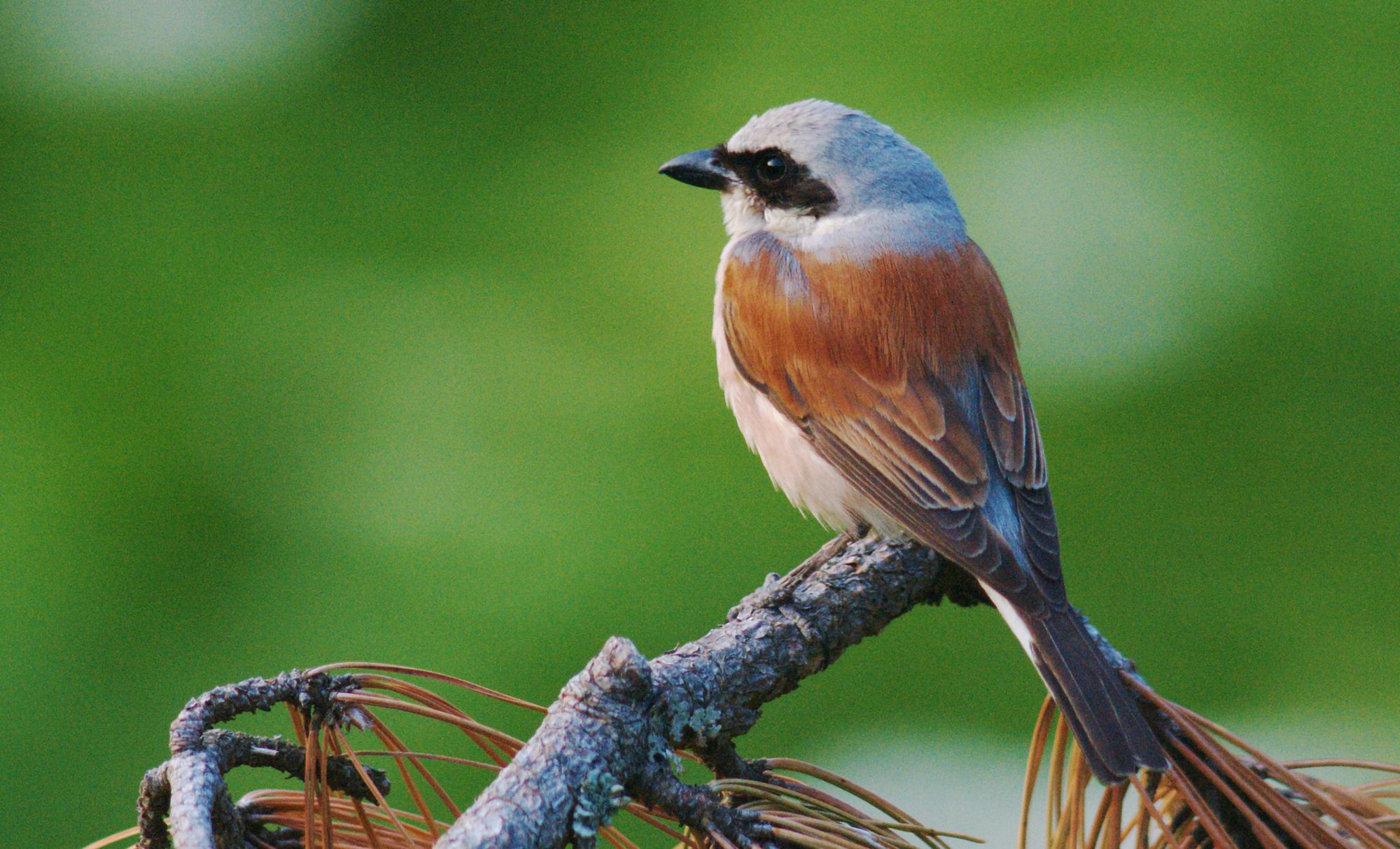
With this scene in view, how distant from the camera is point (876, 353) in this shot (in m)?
1.73

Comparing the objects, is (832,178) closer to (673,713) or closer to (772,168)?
(772,168)

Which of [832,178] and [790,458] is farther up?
[832,178]

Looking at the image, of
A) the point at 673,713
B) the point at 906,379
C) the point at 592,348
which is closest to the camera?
the point at 673,713

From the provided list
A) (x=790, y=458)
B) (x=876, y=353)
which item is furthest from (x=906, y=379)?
(x=790, y=458)

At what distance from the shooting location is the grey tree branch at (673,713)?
73cm

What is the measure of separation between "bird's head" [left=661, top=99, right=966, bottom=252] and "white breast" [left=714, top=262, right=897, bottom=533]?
230 millimetres

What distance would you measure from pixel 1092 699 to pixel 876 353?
0.73 metres

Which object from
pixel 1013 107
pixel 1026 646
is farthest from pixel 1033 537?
pixel 1013 107

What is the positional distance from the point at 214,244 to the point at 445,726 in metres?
1.13

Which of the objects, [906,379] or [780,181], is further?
[780,181]

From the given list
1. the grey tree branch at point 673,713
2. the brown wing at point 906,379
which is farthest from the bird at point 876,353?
the grey tree branch at point 673,713

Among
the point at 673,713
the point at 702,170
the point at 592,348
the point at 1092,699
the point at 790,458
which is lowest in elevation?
the point at 673,713

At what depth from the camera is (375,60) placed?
255 cm

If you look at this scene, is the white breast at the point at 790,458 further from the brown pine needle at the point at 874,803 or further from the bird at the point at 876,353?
the brown pine needle at the point at 874,803
